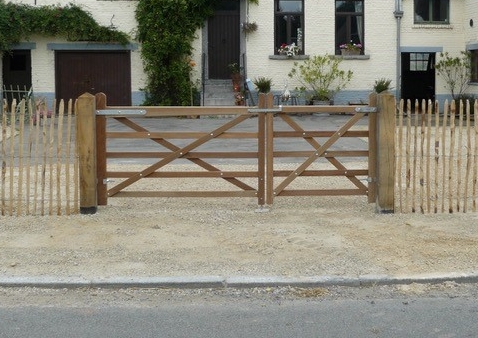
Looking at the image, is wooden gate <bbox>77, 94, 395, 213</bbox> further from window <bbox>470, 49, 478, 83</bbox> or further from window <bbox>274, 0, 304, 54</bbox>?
window <bbox>470, 49, 478, 83</bbox>

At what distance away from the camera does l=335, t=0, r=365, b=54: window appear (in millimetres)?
30047

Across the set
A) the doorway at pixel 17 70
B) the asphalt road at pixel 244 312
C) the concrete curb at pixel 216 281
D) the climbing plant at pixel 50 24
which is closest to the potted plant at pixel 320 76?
the climbing plant at pixel 50 24

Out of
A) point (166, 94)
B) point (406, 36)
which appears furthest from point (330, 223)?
point (406, 36)

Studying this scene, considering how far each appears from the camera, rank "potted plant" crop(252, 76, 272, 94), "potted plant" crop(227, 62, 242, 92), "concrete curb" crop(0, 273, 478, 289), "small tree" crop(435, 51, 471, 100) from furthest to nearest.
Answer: "small tree" crop(435, 51, 471, 100)
"potted plant" crop(227, 62, 242, 92)
"potted plant" crop(252, 76, 272, 94)
"concrete curb" crop(0, 273, 478, 289)

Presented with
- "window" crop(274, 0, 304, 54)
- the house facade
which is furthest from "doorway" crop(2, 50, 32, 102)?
"window" crop(274, 0, 304, 54)

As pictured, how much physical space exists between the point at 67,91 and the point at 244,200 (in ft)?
66.9

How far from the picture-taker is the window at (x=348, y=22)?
30.0 meters

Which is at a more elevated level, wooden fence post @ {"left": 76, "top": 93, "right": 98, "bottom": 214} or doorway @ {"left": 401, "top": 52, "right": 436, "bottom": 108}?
doorway @ {"left": 401, "top": 52, "right": 436, "bottom": 108}

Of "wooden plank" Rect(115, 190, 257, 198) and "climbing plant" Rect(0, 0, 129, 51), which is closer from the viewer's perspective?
"wooden plank" Rect(115, 190, 257, 198)

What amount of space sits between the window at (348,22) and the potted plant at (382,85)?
1574mm

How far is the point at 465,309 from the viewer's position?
645cm

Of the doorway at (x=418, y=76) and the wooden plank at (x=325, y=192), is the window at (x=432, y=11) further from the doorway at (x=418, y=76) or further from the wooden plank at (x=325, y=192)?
the wooden plank at (x=325, y=192)

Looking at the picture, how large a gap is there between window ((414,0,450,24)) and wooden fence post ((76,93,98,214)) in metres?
22.9

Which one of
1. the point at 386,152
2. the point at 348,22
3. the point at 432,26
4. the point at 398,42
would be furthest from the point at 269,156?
the point at 432,26
